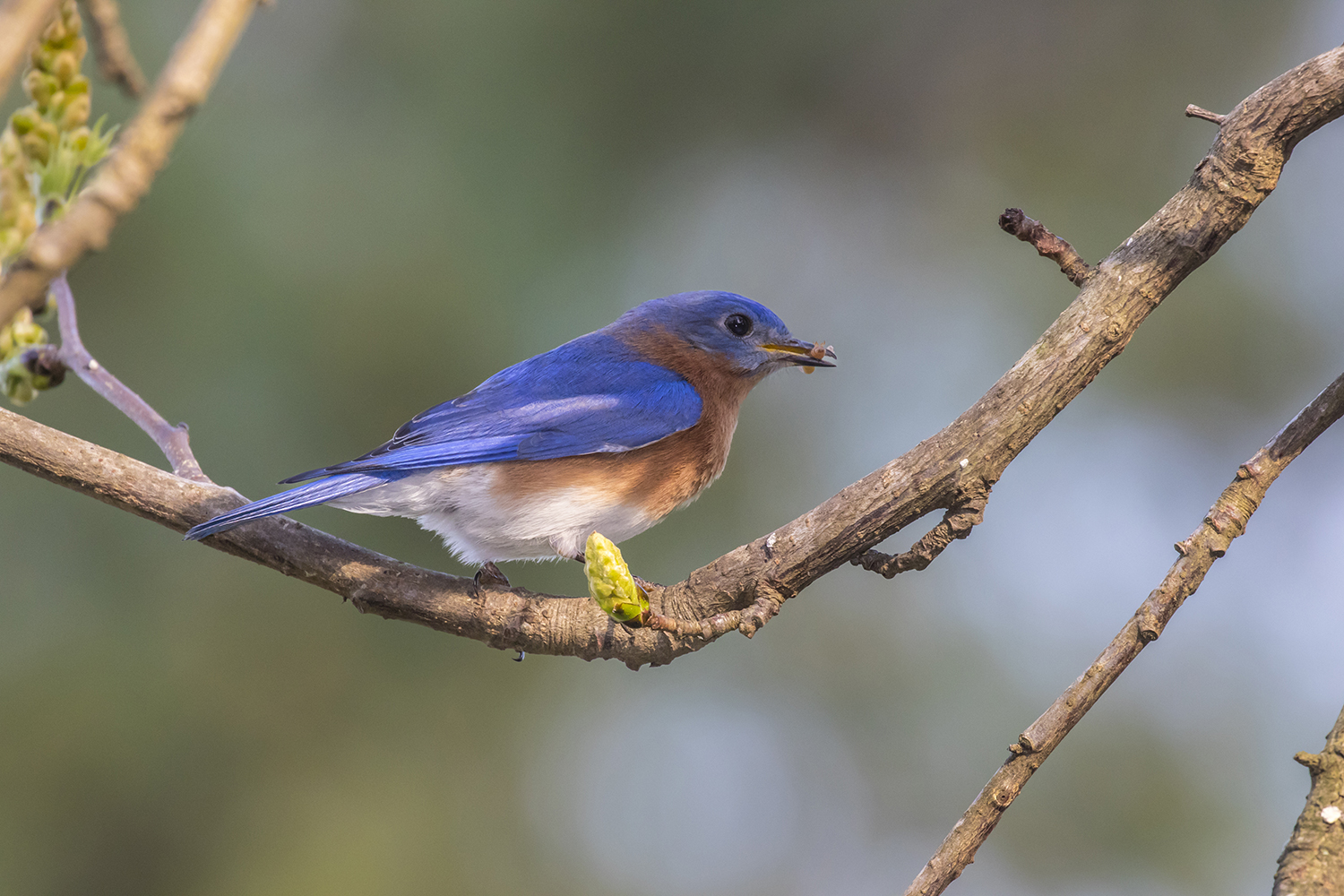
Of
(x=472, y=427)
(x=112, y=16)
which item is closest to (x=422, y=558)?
(x=472, y=427)

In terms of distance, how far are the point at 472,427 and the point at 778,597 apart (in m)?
1.67

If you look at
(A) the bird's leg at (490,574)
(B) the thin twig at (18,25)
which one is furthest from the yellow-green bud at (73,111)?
(A) the bird's leg at (490,574)

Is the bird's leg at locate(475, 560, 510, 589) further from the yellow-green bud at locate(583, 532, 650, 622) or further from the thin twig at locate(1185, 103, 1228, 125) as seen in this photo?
the thin twig at locate(1185, 103, 1228, 125)

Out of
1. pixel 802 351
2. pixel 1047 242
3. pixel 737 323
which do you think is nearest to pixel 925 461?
pixel 1047 242

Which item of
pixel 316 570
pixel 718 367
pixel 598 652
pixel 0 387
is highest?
pixel 718 367

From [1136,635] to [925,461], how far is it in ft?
1.99

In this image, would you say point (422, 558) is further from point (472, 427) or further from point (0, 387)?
point (0, 387)

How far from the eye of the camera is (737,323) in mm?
4152

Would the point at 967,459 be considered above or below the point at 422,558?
below

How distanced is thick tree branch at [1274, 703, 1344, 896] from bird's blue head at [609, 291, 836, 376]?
2.60m

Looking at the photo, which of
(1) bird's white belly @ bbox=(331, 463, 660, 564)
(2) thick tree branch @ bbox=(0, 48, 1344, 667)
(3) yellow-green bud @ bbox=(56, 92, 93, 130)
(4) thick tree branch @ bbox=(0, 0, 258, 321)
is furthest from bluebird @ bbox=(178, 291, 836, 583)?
(4) thick tree branch @ bbox=(0, 0, 258, 321)

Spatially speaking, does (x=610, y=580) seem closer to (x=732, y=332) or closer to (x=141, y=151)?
(x=141, y=151)

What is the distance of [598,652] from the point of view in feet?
8.45

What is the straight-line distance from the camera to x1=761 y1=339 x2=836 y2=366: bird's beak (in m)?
3.99
